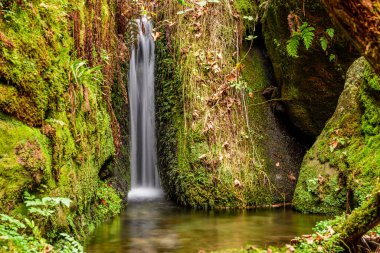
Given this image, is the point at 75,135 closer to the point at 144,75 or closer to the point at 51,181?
the point at 51,181

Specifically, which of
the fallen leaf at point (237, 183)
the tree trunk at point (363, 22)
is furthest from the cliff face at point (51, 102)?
the tree trunk at point (363, 22)

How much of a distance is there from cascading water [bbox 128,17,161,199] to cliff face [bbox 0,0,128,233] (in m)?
2.87

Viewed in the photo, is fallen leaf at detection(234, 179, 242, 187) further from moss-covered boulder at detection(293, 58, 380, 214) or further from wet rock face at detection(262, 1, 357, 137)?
wet rock face at detection(262, 1, 357, 137)

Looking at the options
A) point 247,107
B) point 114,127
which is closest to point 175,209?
point 114,127

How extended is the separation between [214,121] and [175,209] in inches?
74.7

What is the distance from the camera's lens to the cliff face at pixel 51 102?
351 cm

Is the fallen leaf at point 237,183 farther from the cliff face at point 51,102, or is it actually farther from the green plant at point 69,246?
the green plant at point 69,246

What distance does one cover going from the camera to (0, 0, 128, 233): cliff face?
3508mm

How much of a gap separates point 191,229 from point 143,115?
4301mm

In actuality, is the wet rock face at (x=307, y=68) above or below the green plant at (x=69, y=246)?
above

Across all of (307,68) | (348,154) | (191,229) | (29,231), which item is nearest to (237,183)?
(191,229)

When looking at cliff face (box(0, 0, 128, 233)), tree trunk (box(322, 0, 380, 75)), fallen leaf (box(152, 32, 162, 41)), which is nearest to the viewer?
tree trunk (box(322, 0, 380, 75))

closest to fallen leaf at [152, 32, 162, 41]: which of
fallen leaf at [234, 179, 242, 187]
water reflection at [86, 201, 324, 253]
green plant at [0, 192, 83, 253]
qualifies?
fallen leaf at [234, 179, 242, 187]

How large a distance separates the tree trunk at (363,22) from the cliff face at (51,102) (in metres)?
2.83
